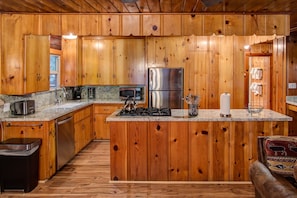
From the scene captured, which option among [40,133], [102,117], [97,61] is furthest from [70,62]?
[40,133]

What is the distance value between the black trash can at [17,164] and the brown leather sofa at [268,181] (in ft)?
8.22

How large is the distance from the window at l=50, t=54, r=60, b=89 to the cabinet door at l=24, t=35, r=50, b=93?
3.69 ft

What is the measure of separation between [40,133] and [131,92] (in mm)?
3034

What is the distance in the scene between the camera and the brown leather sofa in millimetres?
2000

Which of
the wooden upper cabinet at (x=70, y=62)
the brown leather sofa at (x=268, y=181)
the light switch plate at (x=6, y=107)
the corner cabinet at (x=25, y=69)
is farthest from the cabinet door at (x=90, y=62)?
the brown leather sofa at (x=268, y=181)

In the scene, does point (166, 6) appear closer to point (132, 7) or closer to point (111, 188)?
point (132, 7)

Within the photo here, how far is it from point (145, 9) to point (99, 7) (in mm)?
556

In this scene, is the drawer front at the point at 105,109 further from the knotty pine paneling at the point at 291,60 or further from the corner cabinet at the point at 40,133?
the knotty pine paneling at the point at 291,60

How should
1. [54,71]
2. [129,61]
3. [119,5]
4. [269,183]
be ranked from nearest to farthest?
[269,183], [119,5], [54,71], [129,61]

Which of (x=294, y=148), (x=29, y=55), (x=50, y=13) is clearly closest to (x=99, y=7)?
(x=50, y=13)

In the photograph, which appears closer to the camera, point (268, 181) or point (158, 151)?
point (268, 181)

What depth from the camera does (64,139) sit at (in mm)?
4559

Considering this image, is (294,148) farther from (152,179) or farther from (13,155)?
(13,155)

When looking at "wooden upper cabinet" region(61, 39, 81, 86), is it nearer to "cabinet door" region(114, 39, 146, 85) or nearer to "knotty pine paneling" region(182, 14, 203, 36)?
"cabinet door" region(114, 39, 146, 85)
